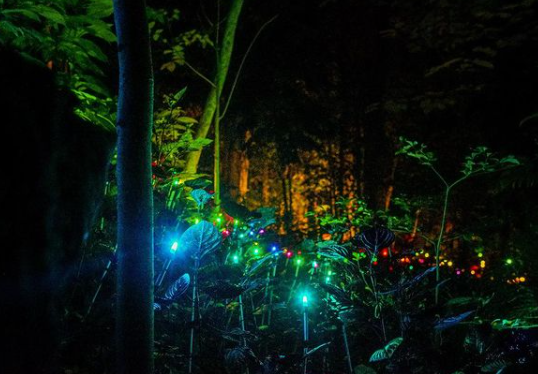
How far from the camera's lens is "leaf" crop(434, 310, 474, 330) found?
2057 millimetres

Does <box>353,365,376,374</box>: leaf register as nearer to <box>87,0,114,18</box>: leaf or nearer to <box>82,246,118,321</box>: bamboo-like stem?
<box>82,246,118,321</box>: bamboo-like stem

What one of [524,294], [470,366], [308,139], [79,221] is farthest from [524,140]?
[79,221]

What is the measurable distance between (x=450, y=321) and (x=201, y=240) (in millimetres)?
1413

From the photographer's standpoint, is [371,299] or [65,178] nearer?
[65,178]

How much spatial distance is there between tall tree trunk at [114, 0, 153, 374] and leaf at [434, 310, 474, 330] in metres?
1.42

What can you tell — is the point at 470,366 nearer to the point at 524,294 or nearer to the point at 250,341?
the point at 250,341

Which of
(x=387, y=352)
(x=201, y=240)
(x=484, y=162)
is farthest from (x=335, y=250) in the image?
(x=484, y=162)

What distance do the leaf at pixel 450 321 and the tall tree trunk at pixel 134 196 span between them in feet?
4.67

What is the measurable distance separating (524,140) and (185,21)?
6639 mm

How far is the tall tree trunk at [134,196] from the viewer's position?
157 cm

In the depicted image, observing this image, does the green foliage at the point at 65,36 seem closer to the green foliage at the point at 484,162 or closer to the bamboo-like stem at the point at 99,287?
the bamboo-like stem at the point at 99,287

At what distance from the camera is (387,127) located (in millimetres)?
9594

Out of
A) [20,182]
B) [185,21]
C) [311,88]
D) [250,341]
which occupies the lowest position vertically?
[250,341]

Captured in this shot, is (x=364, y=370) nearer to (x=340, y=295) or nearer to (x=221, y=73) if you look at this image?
(x=340, y=295)
